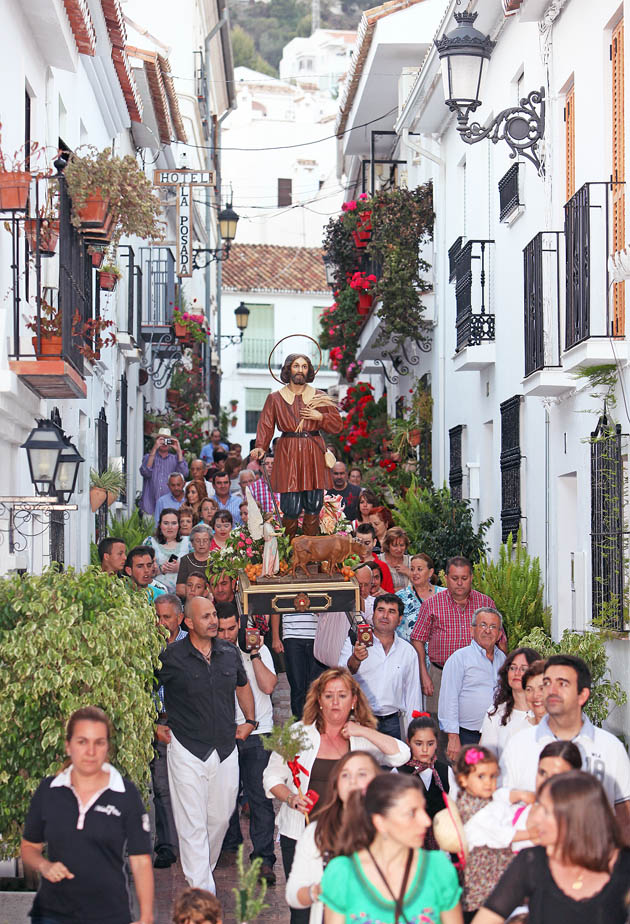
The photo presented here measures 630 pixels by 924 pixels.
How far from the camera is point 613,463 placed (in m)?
10.0

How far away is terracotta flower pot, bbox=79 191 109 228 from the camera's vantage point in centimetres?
1120

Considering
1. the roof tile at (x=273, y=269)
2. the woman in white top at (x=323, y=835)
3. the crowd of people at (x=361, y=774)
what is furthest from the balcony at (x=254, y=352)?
the woman in white top at (x=323, y=835)

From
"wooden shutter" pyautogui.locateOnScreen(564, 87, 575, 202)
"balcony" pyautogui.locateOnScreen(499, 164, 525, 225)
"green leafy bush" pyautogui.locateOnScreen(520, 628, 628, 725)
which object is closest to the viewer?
"green leafy bush" pyautogui.locateOnScreen(520, 628, 628, 725)

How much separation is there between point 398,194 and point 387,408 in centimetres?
595

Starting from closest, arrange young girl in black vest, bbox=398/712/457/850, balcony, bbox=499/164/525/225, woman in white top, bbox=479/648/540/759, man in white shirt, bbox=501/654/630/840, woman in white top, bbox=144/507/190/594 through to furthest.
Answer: man in white shirt, bbox=501/654/630/840
woman in white top, bbox=479/648/540/759
young girl in black vest, bbox=398/712/457/850
woman in white top, bbox=144/507/190/594
balcony, bbox=499/164/525/225

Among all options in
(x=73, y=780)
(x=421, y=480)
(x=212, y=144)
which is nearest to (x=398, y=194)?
(x=421, y=480)

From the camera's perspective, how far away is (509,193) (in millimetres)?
14273

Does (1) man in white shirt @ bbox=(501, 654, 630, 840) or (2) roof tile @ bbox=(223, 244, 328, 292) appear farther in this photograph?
(2) roof tile @ bbox=(223, 244, 328, 292)

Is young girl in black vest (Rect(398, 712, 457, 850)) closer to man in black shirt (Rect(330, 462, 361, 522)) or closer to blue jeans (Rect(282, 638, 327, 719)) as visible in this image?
blue jeans (Rect(282, 638, 327, 719))

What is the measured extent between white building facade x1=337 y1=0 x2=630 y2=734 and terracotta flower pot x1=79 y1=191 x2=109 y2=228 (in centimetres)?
356

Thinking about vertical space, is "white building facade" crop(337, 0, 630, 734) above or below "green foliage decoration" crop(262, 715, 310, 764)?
above

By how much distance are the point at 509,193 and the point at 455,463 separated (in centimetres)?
464

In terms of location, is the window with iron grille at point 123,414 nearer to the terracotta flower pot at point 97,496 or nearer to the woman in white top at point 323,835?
the terracotta flower pot at point 97,496

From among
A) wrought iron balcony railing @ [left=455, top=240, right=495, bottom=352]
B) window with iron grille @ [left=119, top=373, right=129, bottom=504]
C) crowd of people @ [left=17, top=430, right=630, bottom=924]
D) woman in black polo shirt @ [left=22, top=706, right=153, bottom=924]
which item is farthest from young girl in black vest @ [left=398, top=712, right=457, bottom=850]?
window with iron grille @ [left=119, top=373, right=129, bottom=504]
